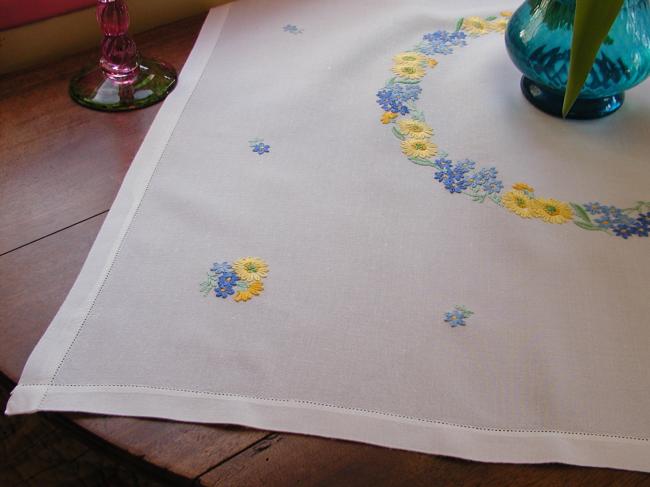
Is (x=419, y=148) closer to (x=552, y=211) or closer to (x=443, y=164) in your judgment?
(x=443, y=164)

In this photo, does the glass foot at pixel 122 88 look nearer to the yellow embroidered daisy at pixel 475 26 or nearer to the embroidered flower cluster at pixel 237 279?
the embroidered flower cluster at pixel 237 279

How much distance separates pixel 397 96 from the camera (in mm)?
998

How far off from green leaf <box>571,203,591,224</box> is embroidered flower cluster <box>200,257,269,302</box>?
387 millimetres

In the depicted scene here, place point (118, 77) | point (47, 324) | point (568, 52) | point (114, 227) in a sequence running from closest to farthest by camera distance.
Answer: point (47, 324) → point (114, 227) → point (568, 52) → point (118, 77)

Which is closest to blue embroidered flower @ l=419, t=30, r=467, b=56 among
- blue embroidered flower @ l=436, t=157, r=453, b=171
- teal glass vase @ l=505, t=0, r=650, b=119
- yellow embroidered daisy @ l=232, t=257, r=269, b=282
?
teal glass vase @ l=505, t=0, r=650, b=119

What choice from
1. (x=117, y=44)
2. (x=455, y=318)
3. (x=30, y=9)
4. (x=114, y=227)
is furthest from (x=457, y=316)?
(x=30, y=9)

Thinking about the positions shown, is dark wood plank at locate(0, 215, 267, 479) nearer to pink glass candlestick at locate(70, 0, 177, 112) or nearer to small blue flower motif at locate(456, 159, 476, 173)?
pink glass candlestick at locate(70, 0, 177, 112)

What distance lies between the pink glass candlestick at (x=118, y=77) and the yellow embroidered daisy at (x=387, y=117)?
32 centimetres

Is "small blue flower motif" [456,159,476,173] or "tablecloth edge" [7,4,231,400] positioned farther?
"small blue flower motif" [456,159,476,173]

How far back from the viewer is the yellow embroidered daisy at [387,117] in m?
0.96

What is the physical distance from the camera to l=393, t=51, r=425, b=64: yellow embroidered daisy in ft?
3.49

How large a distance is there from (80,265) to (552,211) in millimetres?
561

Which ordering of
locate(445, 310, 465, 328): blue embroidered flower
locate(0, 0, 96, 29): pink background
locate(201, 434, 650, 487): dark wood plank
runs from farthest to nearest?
locate(0, 0, 96, 29): pink background < locate(445, 310, 465, 328): blue embroidered flower < locate(201, 434, 650, 487): dark wood plank

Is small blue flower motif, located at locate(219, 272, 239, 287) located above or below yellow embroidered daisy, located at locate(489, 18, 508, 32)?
below
